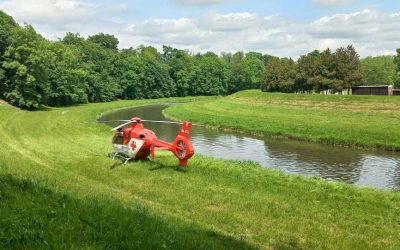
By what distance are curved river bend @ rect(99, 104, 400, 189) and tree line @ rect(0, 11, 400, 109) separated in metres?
27.7

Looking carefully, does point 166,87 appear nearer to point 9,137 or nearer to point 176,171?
point 9,137

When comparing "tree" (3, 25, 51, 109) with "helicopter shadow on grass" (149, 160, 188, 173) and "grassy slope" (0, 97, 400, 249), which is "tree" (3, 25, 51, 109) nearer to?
"grassy slope" (0, 97, 400, 249)

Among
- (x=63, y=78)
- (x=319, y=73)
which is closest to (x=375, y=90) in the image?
(x=319, y=73)

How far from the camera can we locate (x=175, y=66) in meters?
143

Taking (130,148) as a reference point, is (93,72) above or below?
above

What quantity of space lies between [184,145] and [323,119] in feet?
106

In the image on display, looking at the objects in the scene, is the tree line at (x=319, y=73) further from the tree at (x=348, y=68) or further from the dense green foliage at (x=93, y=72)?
the dense green foliage at (x=93, y=72)

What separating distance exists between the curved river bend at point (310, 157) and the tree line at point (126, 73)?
2766 cm

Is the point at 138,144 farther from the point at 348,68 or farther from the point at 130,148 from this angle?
the point at 348,68

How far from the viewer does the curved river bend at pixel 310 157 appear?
2589 centimetres

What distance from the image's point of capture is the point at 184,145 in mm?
20422

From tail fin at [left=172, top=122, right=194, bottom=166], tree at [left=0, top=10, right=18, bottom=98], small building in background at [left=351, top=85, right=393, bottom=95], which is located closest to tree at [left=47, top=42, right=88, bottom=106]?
tree at [left=0, top=10, right=18, bottom=98]

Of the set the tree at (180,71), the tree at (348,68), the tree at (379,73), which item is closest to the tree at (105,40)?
the tree at (180,71)

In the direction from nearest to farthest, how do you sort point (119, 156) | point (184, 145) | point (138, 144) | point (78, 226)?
point (78, 226)
point (184, 145)
point (138, 144)
point (119, 156)
